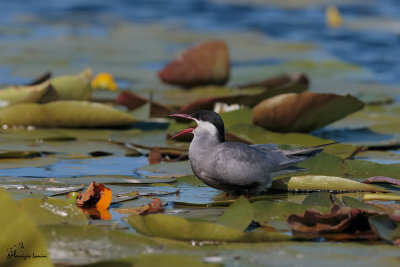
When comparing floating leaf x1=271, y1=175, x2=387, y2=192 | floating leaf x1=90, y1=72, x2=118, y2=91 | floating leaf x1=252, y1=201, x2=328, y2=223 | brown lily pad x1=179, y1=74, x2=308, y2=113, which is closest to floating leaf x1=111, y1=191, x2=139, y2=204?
floating leaf x1=252, y1=201, x2=328, y2=223

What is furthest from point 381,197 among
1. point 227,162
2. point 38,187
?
point 38,187

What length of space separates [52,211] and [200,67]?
4.22 metres

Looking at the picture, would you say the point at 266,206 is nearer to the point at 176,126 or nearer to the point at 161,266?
the point at 161,266

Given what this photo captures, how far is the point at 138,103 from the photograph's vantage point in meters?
5.62

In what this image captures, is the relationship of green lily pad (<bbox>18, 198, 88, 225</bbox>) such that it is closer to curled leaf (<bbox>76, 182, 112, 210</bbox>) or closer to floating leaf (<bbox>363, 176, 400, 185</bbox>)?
curled leaf (<bbox>76, 182, 112, 210</bbox>)

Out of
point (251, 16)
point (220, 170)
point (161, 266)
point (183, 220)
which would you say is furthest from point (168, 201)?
point (251, 16)

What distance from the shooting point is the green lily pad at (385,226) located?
273cm

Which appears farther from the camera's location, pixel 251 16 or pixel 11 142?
pixel 251 16

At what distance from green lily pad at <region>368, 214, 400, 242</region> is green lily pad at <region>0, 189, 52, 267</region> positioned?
1262 mm

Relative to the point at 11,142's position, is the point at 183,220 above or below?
above

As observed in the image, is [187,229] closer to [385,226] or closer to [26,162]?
[385,226]

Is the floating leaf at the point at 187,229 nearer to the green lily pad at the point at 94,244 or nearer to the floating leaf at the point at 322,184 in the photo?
the green lily pad at the point at 94,244

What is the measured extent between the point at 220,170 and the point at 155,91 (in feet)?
12.5

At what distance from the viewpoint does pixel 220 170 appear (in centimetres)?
335
